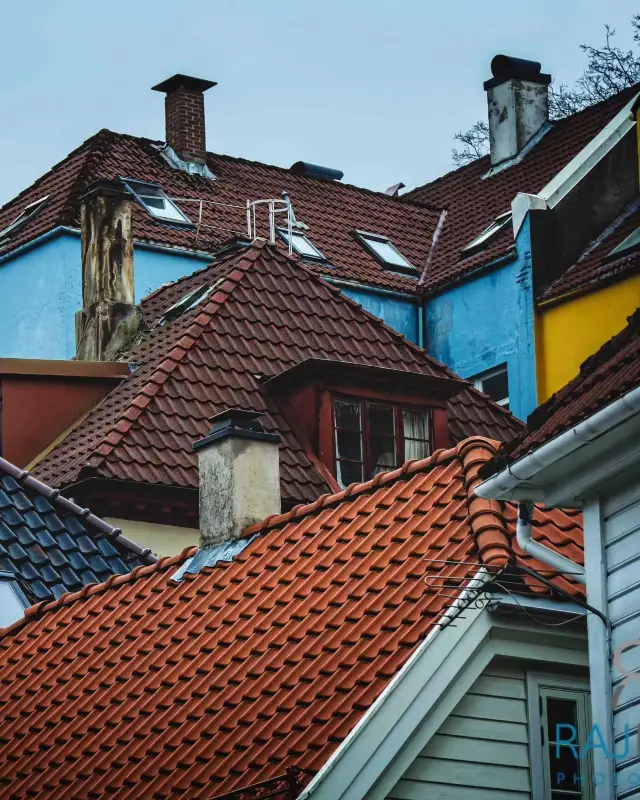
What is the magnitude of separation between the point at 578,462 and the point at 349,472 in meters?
13.1

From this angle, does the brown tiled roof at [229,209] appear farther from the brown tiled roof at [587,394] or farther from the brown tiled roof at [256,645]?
the brown tiled roof at [587,394]

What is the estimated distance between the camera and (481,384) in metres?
31.5

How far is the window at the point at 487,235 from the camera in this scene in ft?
107

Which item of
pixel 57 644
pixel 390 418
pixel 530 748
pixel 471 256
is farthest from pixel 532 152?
pixel 530 748

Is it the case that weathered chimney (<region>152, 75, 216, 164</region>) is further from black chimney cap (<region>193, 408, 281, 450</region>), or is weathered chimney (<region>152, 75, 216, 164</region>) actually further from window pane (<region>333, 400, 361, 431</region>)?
black chimney cap (<region>193, 408, 281, 450</region>)

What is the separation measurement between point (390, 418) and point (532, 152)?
1075cm

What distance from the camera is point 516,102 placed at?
3575 centimetres

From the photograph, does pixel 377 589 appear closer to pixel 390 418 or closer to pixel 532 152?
pixel 390 418

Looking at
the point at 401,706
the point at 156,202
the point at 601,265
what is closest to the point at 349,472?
the point at 601,265

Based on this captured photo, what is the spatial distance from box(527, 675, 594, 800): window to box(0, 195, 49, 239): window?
768 inches

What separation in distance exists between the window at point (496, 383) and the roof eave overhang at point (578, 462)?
17994 millimetres

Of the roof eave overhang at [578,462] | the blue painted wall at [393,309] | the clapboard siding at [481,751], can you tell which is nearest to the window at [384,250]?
the blue painted wall at [393,309]

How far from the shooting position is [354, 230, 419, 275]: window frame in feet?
110

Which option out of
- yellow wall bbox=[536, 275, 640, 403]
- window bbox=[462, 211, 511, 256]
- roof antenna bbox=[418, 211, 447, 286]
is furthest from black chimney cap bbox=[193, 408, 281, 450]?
roof antenna bbox=[418, 211, 447, 286]
